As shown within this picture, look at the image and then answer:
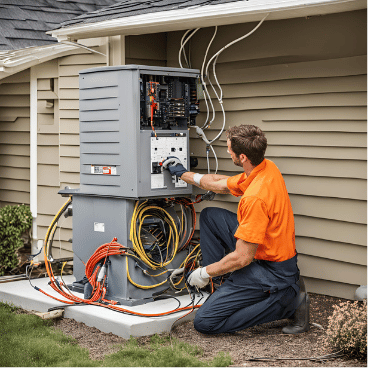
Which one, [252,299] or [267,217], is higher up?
[267,217]

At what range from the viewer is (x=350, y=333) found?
3412 millimetres

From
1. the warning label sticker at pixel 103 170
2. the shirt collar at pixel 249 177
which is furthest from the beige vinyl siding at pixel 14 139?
the shirt collar at pixel 249 177

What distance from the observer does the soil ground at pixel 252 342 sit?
3.49m

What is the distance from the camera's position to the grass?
3.48 m

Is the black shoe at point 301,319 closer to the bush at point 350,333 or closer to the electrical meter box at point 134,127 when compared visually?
the bush at point 350,333

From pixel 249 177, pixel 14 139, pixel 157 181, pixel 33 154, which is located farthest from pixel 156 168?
pixel 14 139

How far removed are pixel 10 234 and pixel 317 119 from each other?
343 centimetres

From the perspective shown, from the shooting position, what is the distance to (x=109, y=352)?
3.74 meters

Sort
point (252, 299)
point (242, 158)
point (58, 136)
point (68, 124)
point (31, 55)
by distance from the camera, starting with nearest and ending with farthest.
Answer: point (252, 299) → point (242, 158) → point (31, 55) → point (68, 124) → point (58, 136)

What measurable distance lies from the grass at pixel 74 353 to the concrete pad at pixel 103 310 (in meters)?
0.12

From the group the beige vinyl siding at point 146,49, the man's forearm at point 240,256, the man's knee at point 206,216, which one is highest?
the beige vinyl siding at point 146,49

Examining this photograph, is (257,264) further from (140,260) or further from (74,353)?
(74,353)

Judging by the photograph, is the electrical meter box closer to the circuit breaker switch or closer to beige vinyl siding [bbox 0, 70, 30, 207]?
the circuit breaker switch

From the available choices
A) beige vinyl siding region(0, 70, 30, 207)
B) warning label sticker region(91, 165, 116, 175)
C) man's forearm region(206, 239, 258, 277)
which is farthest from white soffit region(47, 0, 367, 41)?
man's forearm region(206, 239, 258, 277)
